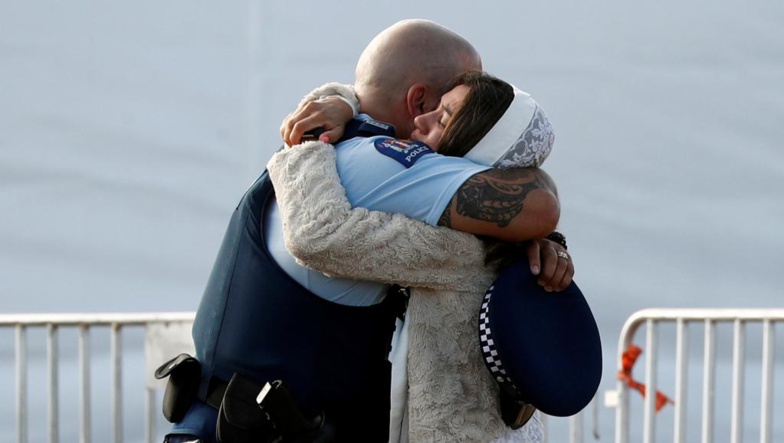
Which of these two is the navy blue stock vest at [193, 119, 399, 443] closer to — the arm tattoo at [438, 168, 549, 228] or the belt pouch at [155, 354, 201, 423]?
the belt pouch at [155, 354, 201, 423]

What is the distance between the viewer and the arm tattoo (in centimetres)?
169

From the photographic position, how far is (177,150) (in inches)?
161

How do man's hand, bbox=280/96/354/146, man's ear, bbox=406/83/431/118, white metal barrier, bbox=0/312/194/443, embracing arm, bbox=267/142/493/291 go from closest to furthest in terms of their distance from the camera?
embracing arm, bbox=267/142/493/291, man's hand, bbox=280/96/354/146, man's ear, bbox=406/83/431/118, white metal barrier, bbox=0/312/194/443

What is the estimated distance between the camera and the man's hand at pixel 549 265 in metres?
1.75

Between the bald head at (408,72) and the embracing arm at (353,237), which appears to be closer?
the embracing arm at (353,237)

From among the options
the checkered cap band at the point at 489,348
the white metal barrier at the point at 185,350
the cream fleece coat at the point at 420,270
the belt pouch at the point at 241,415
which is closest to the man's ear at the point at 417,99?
the cream fleece coat at the point at 420,270

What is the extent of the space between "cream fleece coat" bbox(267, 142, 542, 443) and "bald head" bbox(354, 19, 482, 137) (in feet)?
0.74

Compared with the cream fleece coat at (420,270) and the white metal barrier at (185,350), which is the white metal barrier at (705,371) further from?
the cream fleece coat at (420,270)

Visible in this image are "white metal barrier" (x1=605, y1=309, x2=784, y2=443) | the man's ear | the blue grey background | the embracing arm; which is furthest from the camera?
the blue grey background

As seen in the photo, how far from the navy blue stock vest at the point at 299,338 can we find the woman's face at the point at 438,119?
23cm

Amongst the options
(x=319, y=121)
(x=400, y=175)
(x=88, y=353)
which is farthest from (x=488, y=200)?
(x=88, y=353)

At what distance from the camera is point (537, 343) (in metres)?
1.72

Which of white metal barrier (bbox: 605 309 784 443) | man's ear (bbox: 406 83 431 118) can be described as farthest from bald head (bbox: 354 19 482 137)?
white metal barrier (bbox: 605 309 784 443)

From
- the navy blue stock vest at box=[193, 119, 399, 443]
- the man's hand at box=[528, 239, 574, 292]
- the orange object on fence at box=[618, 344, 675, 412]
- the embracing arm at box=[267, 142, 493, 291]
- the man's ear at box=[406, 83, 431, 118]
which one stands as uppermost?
the man's ear at box=[406, 83, 431, 118]
